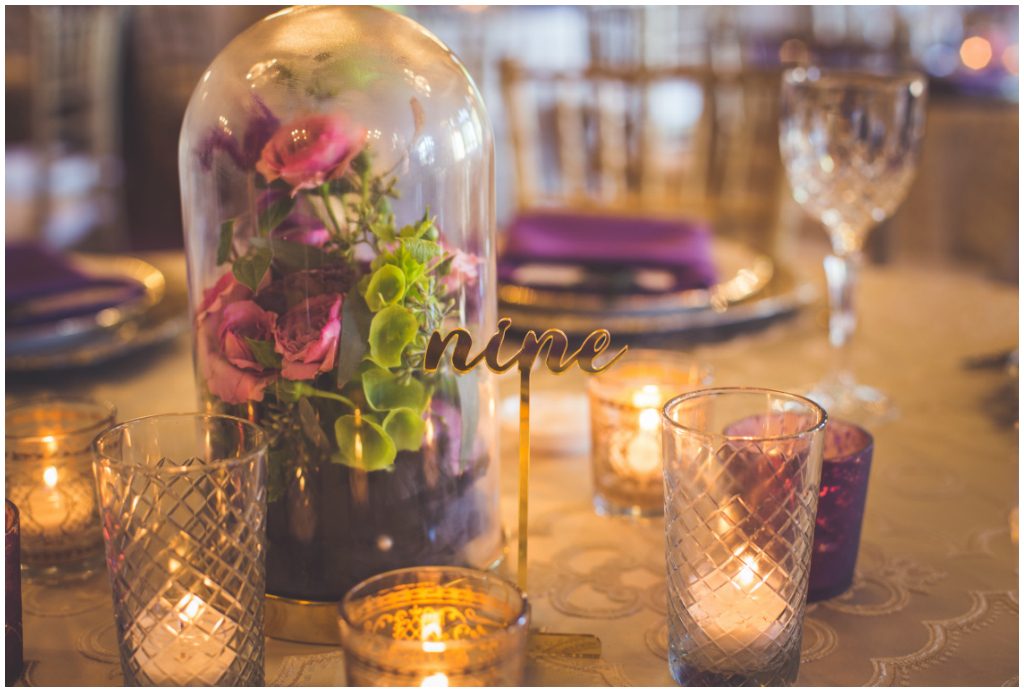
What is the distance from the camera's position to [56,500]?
0.70m

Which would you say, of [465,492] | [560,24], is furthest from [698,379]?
[560,24]

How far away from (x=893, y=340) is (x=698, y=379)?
44cm

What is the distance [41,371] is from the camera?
3.39ft

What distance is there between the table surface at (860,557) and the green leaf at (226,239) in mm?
207

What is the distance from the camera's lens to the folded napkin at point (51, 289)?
1.06 metres

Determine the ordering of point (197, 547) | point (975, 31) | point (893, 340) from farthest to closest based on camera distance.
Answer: point (975, 31), point (893, 340), point (197, 547)

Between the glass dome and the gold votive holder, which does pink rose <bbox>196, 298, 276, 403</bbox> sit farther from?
the gold votive holder

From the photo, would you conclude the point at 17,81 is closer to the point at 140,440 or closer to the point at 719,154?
the point at 719,154

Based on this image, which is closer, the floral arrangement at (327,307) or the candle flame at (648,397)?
the floral arrangement at (327,307)

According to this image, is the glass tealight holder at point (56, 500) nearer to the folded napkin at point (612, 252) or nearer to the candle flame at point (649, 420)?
the candle flame at point (649, 420)

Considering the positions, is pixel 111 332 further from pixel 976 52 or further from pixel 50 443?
pixel 976 52

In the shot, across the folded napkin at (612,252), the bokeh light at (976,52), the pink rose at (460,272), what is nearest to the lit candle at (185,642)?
the pink rose at (460,272)

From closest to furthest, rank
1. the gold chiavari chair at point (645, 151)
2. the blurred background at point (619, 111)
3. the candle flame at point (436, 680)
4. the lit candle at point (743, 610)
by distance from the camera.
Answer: the candle flame at point (436, 680) < the lit candle at point (743, 610) < the gold chiavari chair at point (645, 151) < the blurred background at point (619, 111)

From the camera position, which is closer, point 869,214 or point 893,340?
point 869,214
